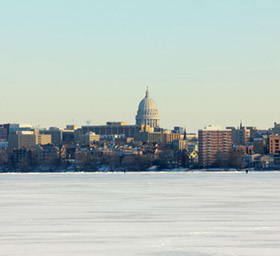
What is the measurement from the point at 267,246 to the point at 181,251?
3.34 m

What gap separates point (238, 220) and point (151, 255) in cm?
1354

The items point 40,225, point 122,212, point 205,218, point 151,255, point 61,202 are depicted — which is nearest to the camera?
point 151,255

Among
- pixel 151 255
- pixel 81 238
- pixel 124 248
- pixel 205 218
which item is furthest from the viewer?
pixel 205 218

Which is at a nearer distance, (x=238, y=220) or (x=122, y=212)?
(x=238, y=220)

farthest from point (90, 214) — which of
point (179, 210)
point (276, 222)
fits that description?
point (276, 222)

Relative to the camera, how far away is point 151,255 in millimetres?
32281

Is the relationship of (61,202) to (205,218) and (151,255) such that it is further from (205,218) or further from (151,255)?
(151,255)

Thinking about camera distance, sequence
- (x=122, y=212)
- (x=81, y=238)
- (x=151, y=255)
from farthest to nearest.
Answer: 1. (x=122, y=212)
2. (x=81, y=238)
3. (x=151, y=255)

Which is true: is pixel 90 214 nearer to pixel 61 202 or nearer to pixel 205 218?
pixel 205 218

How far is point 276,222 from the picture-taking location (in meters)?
43.9

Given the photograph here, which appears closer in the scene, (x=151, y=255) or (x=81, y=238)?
(x=151, y=255)

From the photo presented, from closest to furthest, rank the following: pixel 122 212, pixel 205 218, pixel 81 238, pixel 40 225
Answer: pixel 81 238, pixel 40 225, pixel 205 218, pixel 122 212

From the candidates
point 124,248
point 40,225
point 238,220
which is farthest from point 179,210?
point 124,248

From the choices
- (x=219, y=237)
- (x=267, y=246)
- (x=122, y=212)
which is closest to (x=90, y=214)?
(x=122, y=212)
